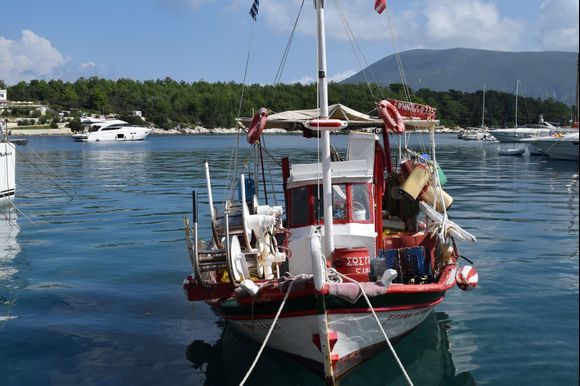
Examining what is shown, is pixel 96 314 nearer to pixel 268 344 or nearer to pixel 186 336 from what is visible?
pixel 186 336

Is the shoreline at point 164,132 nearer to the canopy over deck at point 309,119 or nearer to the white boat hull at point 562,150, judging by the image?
the white boat hull at point 562,150

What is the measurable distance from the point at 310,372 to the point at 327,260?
6.74 ft

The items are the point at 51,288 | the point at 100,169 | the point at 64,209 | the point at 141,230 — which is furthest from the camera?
the point at 100,169

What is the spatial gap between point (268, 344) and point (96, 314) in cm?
558

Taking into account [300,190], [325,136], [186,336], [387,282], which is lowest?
[186,336]

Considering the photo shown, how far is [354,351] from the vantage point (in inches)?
457

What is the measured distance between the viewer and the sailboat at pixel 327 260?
11102mm

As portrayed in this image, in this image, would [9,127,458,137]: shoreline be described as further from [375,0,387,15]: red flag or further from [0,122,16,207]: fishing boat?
[375,0,387,15]: red flag

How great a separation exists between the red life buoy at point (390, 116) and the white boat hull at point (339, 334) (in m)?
3.54

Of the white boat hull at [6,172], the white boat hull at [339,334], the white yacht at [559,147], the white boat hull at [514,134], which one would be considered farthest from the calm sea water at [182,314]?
the white boat hull at [514,134]

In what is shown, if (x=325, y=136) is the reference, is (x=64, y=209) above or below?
below

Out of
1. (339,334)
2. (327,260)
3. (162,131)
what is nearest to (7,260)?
(327,260)

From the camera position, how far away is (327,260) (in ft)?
39.9

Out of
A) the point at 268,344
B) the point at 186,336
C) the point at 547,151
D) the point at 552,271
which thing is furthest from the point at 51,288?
the point at 547,151
